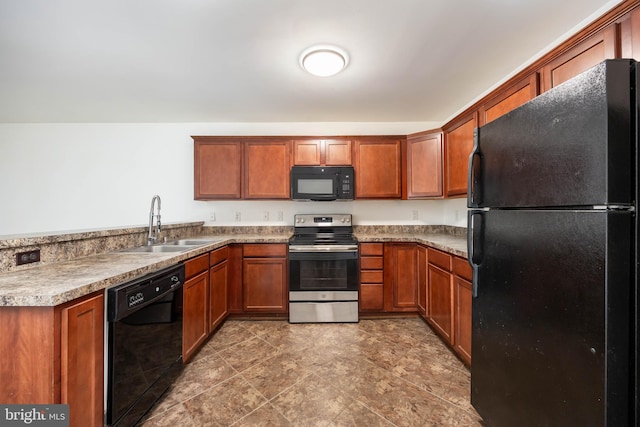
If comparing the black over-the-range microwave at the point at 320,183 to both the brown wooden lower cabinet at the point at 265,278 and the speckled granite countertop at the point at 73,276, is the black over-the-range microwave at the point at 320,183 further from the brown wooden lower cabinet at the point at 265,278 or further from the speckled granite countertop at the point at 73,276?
the speckled granite countertop at the point at 73,276

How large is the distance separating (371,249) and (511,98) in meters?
1.83

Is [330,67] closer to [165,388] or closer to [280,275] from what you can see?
[280,275]

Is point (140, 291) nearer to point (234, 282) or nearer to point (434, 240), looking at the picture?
point (234, 282)

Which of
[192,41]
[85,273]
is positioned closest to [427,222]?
[192,41]

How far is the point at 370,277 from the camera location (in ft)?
9.29

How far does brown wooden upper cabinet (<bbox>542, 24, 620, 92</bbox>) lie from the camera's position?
3.82 ft

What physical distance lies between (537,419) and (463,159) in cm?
197

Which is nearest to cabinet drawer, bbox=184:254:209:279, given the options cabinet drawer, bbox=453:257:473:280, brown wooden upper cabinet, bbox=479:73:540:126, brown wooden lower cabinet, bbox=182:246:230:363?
brown wooden lower cabinet, bbox=182:246:230:363

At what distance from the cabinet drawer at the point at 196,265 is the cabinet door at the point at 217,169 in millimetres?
1143

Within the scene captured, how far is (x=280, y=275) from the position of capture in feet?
9.25

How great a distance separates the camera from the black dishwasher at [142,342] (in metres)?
1.17

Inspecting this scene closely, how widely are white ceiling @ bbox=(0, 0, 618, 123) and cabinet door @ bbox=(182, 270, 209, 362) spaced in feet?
6.00

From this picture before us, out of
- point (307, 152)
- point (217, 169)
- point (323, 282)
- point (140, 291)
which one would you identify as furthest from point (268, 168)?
point (140, 291)

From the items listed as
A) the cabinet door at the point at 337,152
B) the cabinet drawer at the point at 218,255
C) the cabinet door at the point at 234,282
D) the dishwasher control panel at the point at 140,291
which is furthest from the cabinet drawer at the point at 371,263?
the dishwasher control panel at the point at 140,291
